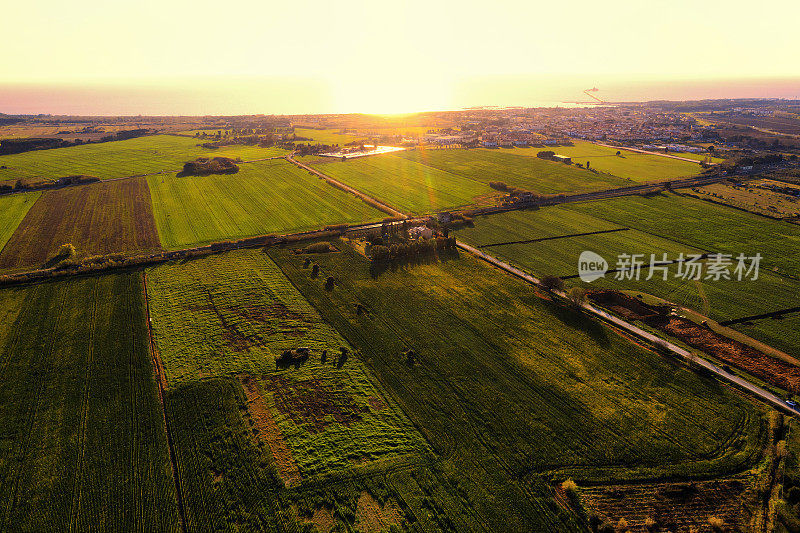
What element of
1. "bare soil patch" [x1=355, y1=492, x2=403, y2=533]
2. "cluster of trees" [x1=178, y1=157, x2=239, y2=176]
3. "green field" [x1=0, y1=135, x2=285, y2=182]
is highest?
"green field" [x1=0, y1=135, x2=285, y2=182]

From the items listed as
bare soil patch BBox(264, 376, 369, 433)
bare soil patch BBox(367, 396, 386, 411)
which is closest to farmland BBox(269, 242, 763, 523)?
bare soil patch BBox(367, 396, 386, 411)

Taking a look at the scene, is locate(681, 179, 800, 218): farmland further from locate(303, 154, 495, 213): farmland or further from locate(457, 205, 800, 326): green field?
locate(303, 154, 495, 213): farmland

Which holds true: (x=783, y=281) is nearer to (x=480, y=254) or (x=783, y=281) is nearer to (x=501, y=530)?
(x=480, y=254)

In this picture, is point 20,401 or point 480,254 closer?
point 20,401

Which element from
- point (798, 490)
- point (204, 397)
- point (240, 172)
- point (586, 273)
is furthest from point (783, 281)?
point (240, 172)

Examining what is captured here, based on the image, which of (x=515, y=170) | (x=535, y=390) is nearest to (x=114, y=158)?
(x=515, y=170)

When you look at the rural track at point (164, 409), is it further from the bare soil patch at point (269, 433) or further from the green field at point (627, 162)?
the green field at point (627, 162)

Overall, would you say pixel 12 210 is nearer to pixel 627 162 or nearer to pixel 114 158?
pixel 114 158
